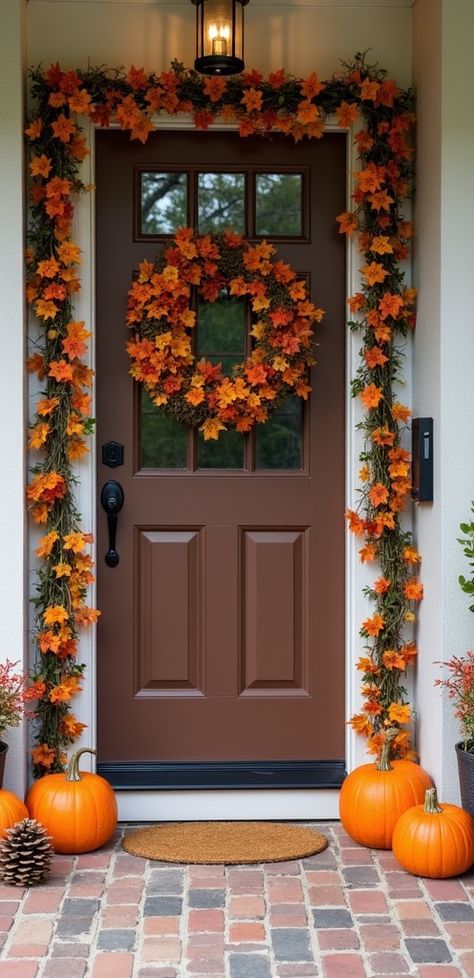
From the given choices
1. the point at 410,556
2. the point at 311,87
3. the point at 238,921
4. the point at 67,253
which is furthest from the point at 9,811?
the point at 311,87

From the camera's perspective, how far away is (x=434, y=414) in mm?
4105

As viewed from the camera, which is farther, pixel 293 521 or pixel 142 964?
pixel 293 521

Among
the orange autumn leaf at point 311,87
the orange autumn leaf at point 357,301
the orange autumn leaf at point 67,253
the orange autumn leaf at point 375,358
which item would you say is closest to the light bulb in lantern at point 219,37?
the orange autumn leaf at point 311,87

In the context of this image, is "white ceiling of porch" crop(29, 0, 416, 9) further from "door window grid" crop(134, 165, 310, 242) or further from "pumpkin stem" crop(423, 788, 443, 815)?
"pumpkin stem" crop(423, 788, 443, 815)

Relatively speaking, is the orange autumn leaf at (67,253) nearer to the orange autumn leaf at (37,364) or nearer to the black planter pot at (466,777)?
the orange autumn leaf at (37,364)

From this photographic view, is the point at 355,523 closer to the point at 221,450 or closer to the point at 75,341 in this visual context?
the point at 221,450

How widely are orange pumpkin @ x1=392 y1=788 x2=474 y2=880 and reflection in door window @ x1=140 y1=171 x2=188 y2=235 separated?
6.90 feet

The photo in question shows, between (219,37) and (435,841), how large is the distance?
262 centimetres

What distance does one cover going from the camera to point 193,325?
4305 millimetres

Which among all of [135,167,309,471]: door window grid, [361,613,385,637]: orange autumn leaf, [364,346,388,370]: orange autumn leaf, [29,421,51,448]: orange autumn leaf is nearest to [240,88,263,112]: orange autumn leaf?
[135,167,309,471]: door window grid

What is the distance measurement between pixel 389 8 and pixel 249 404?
1.46m

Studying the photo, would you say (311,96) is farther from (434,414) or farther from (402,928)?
(402,928)

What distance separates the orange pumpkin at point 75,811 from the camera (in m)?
3.91

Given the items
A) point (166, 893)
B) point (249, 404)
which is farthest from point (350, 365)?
point (166, 893)
